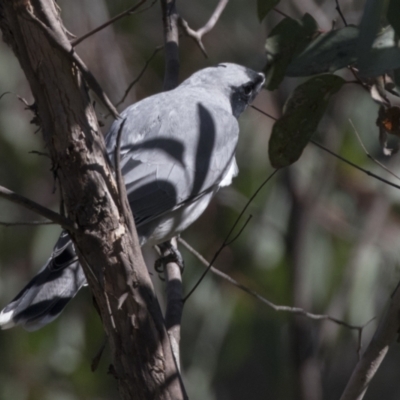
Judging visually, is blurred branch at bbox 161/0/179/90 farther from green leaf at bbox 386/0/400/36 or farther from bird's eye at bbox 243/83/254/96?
green leaf at bbox 386/0/400/36

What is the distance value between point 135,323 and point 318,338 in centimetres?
229

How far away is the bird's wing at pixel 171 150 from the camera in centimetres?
242

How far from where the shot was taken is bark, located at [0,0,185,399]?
1.40 m

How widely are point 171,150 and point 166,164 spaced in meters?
0.07

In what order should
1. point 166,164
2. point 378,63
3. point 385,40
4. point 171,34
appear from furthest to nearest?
point 171,34 < point 166,164 < point 385,40 < point 378,63

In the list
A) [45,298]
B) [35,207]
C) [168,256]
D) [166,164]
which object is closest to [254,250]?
[168,256]

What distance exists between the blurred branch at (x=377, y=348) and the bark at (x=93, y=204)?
50 cm

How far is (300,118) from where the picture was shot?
1.79m

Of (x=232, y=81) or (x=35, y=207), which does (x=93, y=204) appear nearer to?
(x=35, y=207)

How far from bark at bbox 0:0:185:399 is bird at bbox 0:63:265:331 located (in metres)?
0.63

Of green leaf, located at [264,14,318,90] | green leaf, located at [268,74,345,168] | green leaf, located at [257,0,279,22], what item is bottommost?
green leaf, located at [268,74,345,168]

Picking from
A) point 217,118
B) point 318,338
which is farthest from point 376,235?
point 217,118

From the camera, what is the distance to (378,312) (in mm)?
4176

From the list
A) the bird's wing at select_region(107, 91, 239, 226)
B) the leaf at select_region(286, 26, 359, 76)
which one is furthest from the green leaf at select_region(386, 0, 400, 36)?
the bird's wing at select_region(107, 91, 239, 226)
